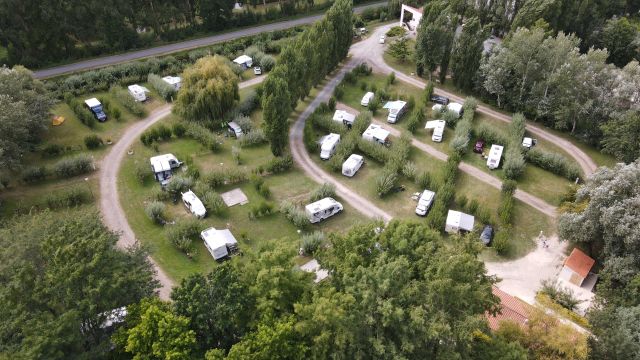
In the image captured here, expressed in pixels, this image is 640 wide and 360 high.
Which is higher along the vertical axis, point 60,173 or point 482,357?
point 482,357

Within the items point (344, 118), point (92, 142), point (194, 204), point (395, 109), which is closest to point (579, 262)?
point (395, 109)

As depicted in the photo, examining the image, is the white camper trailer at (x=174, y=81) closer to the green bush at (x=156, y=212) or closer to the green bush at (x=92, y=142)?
the green bush at (x=92, y=142)

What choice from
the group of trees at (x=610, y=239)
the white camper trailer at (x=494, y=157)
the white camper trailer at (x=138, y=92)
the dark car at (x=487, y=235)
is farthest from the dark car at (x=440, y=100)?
the white camper trailer at (x=138, y=92)

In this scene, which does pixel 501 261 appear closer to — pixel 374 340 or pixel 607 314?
pixel 607 314

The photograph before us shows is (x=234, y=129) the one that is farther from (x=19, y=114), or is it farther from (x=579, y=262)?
(x=579, y=262)

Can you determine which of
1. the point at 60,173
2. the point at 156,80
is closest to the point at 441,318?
the point at 60,173

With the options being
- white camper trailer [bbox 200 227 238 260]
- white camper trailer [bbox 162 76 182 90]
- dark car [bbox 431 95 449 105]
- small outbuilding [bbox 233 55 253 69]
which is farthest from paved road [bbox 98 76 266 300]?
dark car [bbox 431 95 449 105]
